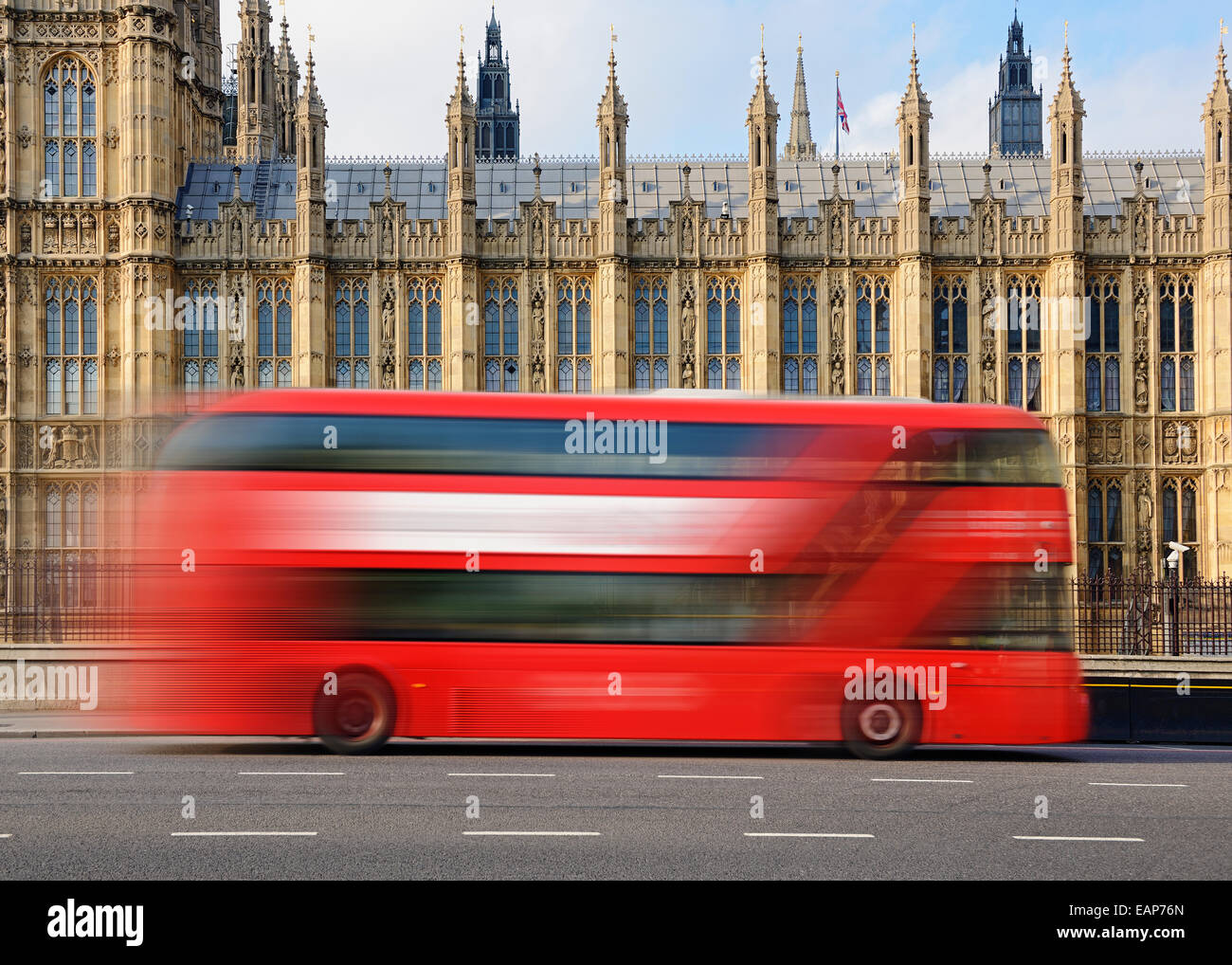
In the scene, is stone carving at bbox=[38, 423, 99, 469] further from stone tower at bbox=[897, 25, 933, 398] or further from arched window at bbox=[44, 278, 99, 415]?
stone tower at bbox=[897, 25, 933, 398]

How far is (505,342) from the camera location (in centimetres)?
3697

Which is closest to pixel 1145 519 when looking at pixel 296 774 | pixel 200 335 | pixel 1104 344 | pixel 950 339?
pixel 1104 344

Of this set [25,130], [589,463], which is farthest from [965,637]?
[25,130]

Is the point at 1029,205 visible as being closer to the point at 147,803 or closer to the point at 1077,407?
the point at 1077,407

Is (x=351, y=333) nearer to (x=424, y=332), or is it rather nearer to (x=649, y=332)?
(x=424, y=332)

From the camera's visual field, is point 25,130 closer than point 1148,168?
Yes

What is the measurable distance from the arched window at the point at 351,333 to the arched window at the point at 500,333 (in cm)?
342

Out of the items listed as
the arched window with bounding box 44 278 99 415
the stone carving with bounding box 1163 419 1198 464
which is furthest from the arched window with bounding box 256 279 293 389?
the stone carving with bounding box 1163 419 1198 464

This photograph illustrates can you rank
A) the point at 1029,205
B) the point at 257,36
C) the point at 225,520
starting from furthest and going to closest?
the point at 257,36
the point at 1029,205
the point at 225,520

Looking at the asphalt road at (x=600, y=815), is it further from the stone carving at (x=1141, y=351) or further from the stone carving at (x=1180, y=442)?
the stone carving at (x=1141, y=351)

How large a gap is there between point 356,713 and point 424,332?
2350 cm

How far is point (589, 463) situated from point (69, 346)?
2673 cm

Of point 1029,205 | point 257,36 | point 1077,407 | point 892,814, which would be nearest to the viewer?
point 892,814

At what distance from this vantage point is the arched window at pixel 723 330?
37.0 metres
